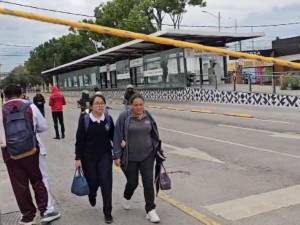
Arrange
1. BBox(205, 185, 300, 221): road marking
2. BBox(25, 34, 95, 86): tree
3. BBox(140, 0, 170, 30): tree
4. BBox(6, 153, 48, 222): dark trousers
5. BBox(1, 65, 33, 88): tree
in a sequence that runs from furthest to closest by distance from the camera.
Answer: BBox(1, 65, 33, 88): tree
BBox(25, 34, 95, 86): tree
BBox(140, 0, 170, 30): tree
BBox(205, 185, 300, 221): road marking
BBox(6, 153, 48, 222): dark trousers

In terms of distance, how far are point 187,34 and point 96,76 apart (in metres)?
27.4

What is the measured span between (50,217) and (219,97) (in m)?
24.2

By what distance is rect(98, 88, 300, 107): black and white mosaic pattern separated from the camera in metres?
24.3

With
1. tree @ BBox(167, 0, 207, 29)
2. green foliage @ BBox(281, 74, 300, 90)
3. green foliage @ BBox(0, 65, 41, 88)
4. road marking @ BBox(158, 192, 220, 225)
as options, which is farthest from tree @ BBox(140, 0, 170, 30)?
green foliage @ BBox(0, 65, 41, 88)

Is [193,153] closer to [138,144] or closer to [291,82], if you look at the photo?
[138,144]

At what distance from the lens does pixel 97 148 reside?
247 inches

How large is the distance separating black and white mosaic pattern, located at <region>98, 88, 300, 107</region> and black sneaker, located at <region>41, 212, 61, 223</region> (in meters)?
18.5

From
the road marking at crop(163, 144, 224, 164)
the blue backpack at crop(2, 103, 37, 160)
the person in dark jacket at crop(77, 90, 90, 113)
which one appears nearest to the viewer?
the blue backpack at crop(2, 103, 37, 160)

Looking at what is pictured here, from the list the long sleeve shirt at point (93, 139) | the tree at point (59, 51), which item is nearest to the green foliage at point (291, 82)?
the long sleeve shirt at point (93, 139)

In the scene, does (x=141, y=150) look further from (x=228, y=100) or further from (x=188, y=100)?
(x=188, y=100)

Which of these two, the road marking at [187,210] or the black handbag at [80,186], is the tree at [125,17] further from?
the black handbag at [80,186]

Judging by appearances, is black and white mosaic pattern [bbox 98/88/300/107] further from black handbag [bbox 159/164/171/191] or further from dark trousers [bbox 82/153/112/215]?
dark trousers [bbox 82/153/112/215]

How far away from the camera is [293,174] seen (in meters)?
8.63

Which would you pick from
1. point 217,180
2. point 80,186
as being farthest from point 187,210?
point 217,180
